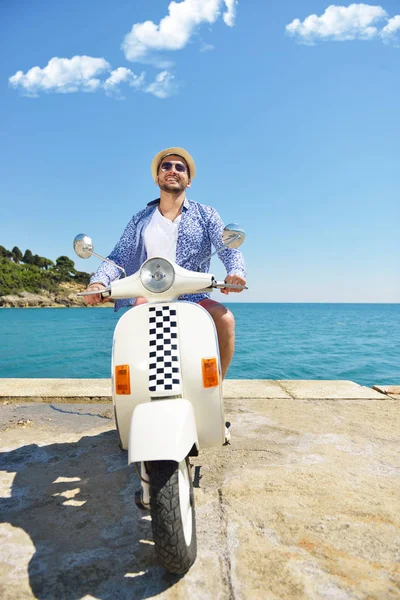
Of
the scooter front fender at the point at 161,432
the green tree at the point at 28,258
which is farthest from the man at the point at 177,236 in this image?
the green tree at the point at 28,258

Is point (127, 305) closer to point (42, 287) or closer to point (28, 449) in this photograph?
point (28, 449)

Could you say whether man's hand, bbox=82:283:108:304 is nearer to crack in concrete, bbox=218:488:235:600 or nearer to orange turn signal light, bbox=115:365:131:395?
orange turn signal light, bbox=115:365:131:395

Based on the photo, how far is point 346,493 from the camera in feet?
6.42

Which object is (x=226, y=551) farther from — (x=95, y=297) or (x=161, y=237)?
(x=161, y=237)

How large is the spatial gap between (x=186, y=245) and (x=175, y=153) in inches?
22.1

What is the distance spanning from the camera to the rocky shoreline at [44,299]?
81250 mm

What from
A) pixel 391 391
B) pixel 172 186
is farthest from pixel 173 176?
pixel 391 391

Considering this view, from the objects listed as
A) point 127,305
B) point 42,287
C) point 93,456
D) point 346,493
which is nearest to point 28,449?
point 93,456

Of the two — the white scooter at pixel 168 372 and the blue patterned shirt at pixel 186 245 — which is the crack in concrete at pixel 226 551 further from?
the blue patterned shirt at pixel 186 245

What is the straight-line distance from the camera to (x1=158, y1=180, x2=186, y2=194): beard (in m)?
2.35

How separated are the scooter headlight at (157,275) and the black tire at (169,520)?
71cm

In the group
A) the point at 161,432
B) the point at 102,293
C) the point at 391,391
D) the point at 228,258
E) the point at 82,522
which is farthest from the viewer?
the point at 391,391

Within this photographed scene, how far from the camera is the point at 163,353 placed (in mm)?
1677

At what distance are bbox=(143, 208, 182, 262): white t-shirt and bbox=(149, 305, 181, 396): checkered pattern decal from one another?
2.06 feet
